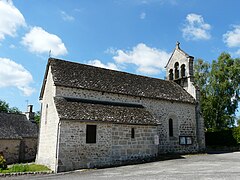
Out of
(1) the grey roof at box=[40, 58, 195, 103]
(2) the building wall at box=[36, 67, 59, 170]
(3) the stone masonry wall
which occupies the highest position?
(1) the grey roof at box=[40, 58, 195, 103]

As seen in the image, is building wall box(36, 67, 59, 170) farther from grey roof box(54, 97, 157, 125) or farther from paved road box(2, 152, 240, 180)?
paved road box(2, 152, 240, 180)

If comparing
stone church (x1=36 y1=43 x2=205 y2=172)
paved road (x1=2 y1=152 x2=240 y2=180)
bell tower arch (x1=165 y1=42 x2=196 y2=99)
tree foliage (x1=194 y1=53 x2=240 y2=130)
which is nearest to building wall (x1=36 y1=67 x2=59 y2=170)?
stone church (x1=36 y1=43 x2=205 y2=172)

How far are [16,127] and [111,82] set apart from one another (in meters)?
13.7

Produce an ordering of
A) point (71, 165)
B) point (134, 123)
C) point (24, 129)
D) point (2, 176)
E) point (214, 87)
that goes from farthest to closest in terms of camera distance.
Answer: point (214, 87) < point (24, 129) < point (134, 123) < point (71, 165) < point (2, 176)

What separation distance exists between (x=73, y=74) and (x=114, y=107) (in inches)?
165

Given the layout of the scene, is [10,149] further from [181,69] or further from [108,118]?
[181,69]

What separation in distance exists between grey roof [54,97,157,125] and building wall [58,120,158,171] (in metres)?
Answer: 0.40

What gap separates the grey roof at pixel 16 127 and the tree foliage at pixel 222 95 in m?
22.6

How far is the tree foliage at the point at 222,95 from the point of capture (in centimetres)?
3072

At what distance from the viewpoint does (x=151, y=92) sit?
834 inches

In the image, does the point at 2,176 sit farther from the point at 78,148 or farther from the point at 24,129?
the point at 24,129

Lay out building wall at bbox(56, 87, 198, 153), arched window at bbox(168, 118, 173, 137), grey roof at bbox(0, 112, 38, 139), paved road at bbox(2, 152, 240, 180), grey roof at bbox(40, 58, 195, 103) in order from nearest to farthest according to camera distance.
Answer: paved road at bbox(2, 152, 240, 180) < grey roof at bbox(40, 58, 195, 103) < building wall at bbox(56, 87, 198, 153) < arched window at bbox(168, 118, 173, 137) < grey roof at bbox(0, 112, 38, 139)

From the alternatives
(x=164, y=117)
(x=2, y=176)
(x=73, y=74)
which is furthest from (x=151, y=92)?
(x=2, y=176)

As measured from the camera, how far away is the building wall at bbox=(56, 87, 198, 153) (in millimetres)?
18755
